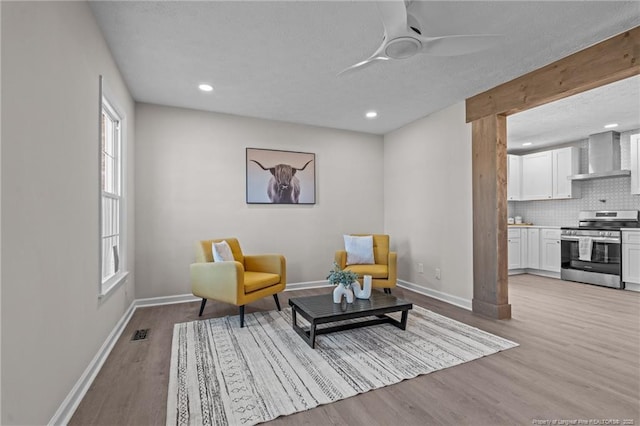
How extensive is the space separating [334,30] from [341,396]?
2.62m

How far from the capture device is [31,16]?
1426 mm

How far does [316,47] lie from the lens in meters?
2.67

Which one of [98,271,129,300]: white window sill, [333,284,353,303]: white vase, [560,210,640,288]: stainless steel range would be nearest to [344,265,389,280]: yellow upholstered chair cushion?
[333,284,353,303]: white vase

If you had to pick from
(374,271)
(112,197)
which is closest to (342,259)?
(374,271)

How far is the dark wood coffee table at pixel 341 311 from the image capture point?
2.62 m

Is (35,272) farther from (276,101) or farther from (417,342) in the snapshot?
(276,101)

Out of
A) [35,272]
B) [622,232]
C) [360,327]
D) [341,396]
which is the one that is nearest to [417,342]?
[360,327]

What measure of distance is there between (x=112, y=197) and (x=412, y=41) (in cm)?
295

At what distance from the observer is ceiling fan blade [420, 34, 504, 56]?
6.52ft

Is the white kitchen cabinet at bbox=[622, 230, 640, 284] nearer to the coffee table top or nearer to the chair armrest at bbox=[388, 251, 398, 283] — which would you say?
the chair armrest at bbox=[388, 251, 398, 283]

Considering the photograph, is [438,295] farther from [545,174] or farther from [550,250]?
[545,174]

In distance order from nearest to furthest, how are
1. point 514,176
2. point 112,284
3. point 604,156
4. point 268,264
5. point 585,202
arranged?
point 112,284
point 268,264
point 604,156
point 585,202
point 514,176

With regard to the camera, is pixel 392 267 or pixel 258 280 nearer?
pixel 258 280

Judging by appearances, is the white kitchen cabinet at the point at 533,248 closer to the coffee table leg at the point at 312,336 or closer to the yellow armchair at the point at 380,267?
the yellow armchair at the point at 380,267
